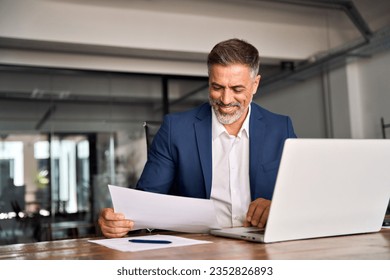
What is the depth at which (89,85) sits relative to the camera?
657cm

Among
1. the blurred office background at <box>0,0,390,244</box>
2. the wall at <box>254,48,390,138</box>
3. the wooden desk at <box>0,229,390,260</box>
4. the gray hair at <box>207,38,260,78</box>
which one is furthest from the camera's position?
the wall at <box>254,48,390,138</box>

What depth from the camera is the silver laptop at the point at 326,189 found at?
1146 millimetres

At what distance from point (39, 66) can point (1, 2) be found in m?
1.13

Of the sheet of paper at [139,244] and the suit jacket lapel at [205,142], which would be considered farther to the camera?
the suit jacket lapel at [205,142]

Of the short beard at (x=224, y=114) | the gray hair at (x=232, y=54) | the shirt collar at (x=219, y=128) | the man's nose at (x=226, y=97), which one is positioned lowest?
the shirt collar at (x=219, y=128)

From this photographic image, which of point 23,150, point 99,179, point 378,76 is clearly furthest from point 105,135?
point 378,76

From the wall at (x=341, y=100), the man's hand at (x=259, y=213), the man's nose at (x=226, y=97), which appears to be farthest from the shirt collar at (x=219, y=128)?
the wall at (x=341, y=100)

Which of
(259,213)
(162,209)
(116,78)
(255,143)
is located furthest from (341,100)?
(162,209)

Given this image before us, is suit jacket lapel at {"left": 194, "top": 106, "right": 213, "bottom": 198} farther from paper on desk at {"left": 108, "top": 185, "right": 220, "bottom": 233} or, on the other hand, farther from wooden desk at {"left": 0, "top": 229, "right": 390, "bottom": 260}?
wooden desk at {"left": 0, "top": 229, "right": 390, "bottom": 260}

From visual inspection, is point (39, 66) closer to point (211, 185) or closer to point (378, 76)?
point (378, 76)

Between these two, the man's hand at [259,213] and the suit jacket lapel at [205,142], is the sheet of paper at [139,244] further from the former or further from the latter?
the suit jacket lapel at [205,142]

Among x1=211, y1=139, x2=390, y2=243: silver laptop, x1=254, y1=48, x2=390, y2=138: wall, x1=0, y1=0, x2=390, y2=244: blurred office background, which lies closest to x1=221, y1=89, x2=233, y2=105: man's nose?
x1=211, y1=139, x2=390, y2=243: silver laptop

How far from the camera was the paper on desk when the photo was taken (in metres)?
1.40

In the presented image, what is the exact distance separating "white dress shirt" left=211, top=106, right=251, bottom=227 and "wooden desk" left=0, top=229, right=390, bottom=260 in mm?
559
